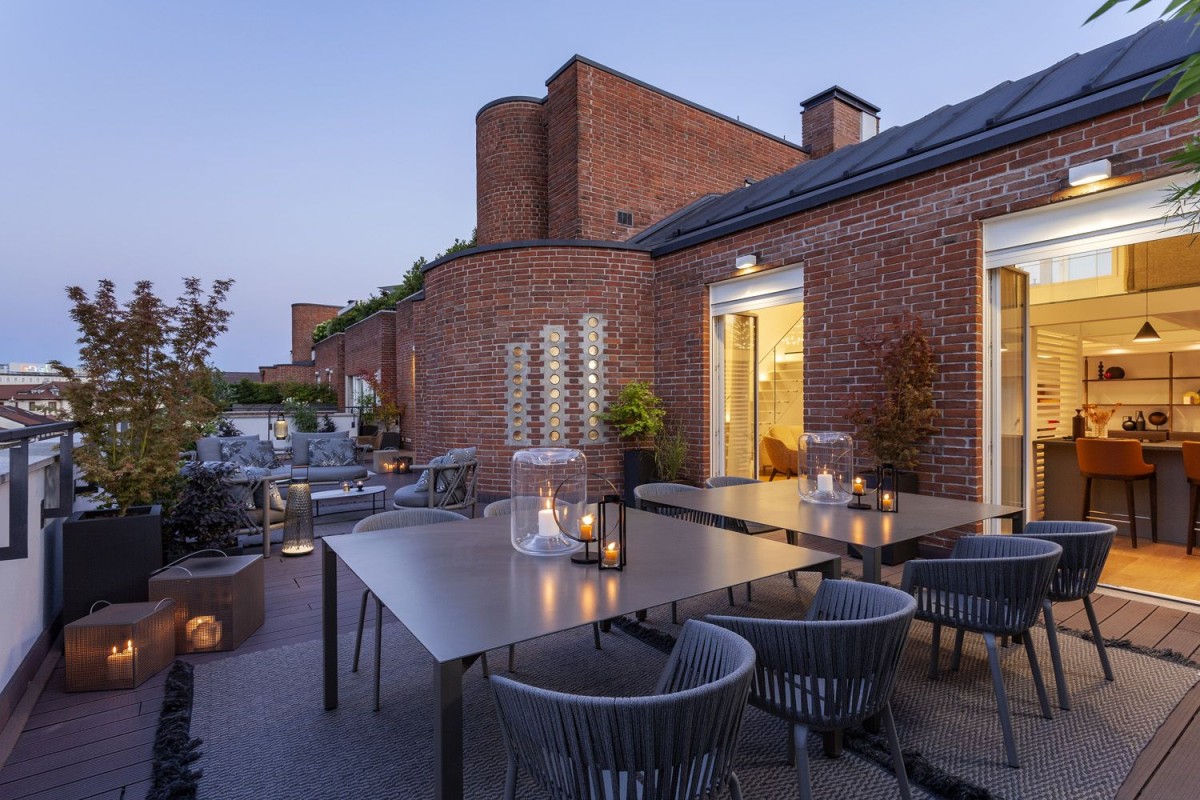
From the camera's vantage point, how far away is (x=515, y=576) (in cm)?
194

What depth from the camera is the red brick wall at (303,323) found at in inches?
1227

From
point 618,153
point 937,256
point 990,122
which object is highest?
point 618,153

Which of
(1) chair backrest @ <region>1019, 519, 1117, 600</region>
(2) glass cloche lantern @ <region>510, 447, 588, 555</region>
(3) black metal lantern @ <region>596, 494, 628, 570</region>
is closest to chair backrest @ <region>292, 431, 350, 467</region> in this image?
(2) glass cloche lantern @ <region>510, 447, 588, 555</region>

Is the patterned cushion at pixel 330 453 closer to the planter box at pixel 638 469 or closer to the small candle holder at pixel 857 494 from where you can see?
the planter box at pixel 638 469

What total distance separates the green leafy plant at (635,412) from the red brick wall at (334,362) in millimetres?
15768

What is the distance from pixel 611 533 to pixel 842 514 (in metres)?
Result: 1.33

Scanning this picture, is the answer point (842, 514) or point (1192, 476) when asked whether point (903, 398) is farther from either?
point (1192, 476)

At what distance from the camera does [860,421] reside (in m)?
4.61

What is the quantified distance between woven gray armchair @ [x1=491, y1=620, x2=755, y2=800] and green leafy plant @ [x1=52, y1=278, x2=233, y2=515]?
336 centimetres

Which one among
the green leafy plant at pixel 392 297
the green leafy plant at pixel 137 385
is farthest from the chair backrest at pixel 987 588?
the green leafy plant at pixel 392 297

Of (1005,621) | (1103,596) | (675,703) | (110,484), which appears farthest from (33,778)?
(1103,596)

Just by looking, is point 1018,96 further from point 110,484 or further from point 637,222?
point 110,484

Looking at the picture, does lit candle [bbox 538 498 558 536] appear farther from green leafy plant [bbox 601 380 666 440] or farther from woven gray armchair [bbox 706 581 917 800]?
green leafy plant [bbox 601 380 666 440]

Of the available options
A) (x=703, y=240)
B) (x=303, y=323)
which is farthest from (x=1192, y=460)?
(x=303, y=323)
